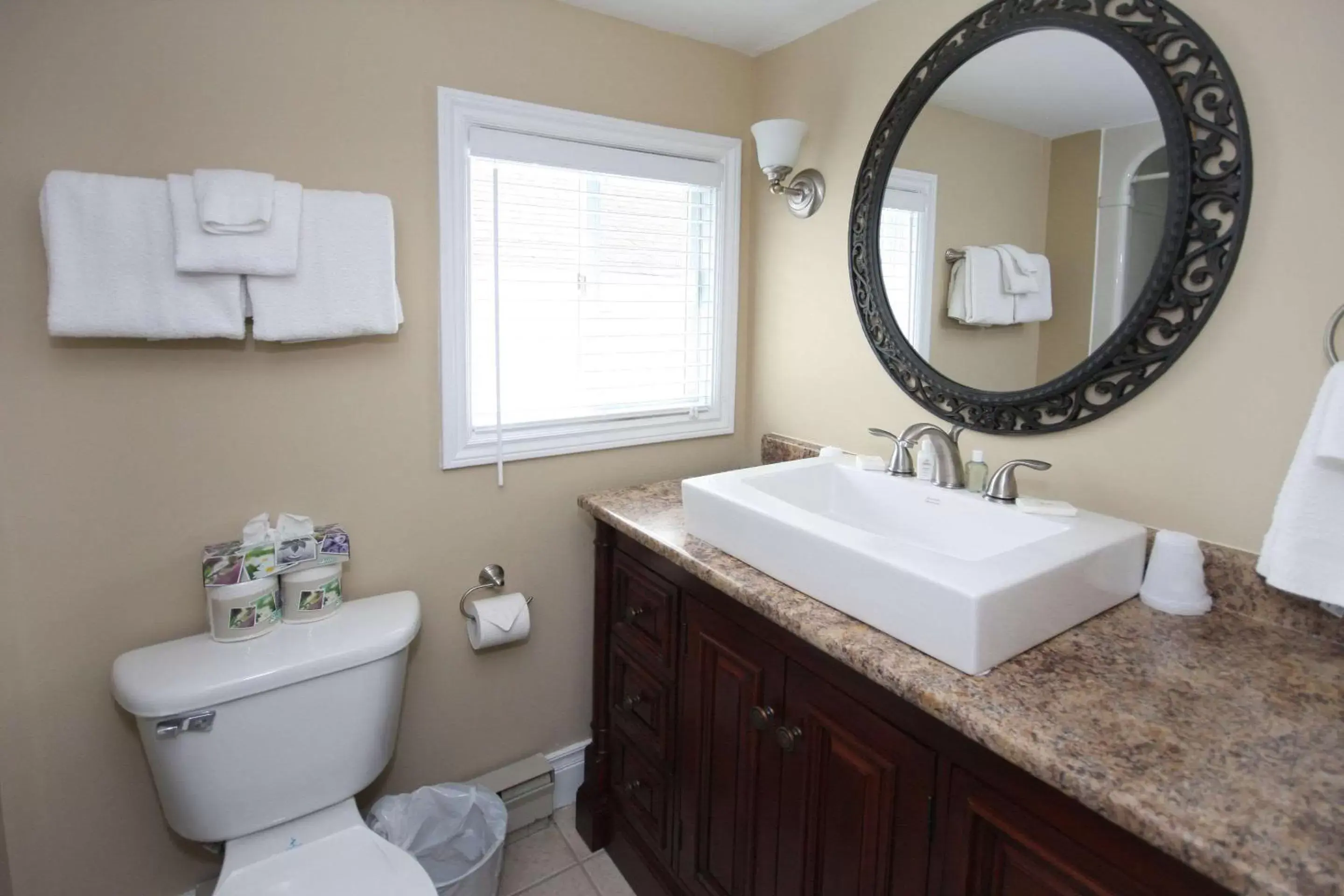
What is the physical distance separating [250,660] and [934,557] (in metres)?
1.25

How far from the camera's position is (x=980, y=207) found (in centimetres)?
148

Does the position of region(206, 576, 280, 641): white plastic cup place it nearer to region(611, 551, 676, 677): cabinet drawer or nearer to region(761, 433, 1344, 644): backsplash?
region(611, 551, 676, 677): cabinet drawer

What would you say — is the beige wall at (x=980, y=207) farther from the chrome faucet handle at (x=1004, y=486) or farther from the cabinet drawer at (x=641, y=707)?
the cabinet drawer at (x=641, y=707)

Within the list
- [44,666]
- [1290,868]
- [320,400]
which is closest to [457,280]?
[320,400]

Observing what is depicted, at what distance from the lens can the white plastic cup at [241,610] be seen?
1.36m

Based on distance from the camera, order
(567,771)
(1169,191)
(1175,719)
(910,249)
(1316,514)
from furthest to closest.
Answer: (567,771) < (910,249) < (1169,191) < (1316,514) < (1175,719)

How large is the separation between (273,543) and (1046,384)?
1568 millimetres

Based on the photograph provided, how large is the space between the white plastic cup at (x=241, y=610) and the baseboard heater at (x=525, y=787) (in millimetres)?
732

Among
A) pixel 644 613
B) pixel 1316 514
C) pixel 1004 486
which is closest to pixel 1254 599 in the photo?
pixel 1316 514

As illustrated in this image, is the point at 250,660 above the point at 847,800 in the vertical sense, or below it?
above

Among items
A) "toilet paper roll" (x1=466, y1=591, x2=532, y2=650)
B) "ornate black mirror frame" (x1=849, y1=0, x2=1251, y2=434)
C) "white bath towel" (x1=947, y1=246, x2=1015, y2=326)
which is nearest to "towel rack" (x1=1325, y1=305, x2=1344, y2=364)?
"ornate black mirror frame" (x1=849, y1=0, x2=1251, y2=434)

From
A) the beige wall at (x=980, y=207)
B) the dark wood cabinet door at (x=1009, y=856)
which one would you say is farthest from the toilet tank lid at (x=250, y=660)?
the beige wall at (x=980, y=207)

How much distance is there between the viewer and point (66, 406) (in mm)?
1312

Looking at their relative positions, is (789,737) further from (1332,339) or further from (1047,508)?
(1332,339)
